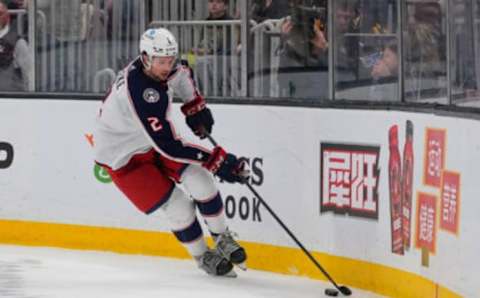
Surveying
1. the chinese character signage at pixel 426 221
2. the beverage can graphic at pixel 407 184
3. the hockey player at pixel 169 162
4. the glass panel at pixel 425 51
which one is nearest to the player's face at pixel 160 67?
the hockey player at pixel 169 162

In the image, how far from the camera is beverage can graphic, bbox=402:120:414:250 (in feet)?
30.5

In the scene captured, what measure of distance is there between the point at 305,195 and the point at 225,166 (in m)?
0.63

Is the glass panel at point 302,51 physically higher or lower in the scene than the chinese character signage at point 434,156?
higher

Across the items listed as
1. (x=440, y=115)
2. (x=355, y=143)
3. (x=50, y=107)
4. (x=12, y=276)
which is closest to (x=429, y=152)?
(x=440, y=115)

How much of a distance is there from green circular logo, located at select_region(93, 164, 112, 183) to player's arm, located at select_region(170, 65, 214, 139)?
4.57 ft

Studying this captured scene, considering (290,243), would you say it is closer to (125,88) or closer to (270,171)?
(270,171)

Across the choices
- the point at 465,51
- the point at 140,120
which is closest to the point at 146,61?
the point at 140,120

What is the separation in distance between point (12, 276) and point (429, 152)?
305 centimetres

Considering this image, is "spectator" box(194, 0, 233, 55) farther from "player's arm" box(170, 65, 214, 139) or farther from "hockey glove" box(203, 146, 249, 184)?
"hockey glove" box(203, 146, 249, 184)

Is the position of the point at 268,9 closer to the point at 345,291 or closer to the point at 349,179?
the point at 349,179

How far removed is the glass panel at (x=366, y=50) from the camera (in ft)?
34.0

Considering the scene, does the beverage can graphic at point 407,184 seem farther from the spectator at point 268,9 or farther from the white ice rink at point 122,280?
the spectator at point 268,9

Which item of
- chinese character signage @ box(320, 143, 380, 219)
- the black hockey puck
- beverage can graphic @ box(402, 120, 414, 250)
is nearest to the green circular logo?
chinese character signage @ box(320, 143, 380, 219)

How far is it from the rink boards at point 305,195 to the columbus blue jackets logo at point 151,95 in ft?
3.17
